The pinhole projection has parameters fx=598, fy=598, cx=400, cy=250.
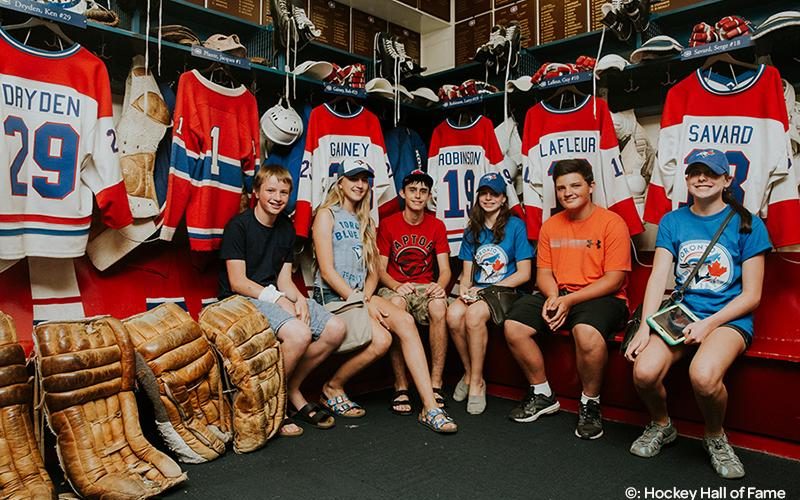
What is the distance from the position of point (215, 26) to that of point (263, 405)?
1921 millimetres

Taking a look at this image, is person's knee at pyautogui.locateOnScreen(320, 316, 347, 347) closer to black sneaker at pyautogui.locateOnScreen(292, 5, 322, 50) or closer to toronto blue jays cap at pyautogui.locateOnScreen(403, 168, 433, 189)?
toronto blue jays cap at pyautogui.locateOnScreen(403, 168, 433, 189)

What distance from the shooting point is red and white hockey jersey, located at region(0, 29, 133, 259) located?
213 cm

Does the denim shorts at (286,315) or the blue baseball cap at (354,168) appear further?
the blue baseball cap at (354,168)

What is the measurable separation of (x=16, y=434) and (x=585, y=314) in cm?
197

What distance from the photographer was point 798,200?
237 cm

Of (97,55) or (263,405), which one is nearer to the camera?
(263,405)

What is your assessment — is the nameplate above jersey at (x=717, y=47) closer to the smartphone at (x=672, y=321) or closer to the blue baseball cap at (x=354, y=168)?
the smartphone at (x=672, y=321)

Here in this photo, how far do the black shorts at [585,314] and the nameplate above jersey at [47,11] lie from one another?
207 cm

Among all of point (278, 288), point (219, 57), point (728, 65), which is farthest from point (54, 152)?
point (728, 65)

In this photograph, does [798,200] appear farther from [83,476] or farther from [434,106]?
[83,476]

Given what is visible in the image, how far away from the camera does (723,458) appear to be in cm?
195

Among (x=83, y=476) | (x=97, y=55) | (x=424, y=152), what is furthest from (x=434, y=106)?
(x=83, y=476)

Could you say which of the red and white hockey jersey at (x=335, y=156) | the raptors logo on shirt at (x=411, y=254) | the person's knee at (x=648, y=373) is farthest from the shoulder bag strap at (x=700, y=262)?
the red and white hockey jersey at (x=335, y=156)

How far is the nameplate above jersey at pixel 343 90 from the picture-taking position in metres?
3.06
